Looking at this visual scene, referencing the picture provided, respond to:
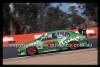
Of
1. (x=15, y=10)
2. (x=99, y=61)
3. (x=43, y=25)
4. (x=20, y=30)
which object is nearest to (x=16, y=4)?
(x=15, y=10)

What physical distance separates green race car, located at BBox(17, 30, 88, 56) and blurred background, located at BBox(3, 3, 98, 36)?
6093 mm

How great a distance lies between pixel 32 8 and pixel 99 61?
17.3 m

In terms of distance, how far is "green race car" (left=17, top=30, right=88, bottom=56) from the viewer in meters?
7.48

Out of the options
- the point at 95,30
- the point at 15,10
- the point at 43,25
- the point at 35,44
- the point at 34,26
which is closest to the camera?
the point at 35,44

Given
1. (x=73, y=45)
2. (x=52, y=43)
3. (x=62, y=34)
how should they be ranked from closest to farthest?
1. (x=52, y=43)
2. (x=62, y=34)
3. (x=73, y=45)

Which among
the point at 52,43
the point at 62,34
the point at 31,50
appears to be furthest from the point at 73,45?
the point at 31,50

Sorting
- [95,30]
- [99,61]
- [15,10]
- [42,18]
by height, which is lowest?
[99,61]

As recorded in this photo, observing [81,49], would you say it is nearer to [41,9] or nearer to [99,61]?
[99,61]

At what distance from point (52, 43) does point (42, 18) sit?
32.3ft

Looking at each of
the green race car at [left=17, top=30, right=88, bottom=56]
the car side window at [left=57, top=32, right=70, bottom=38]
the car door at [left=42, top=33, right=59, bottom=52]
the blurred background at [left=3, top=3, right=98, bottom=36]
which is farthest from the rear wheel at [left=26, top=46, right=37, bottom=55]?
the blurred background at [left=3, top=3, right=98, bottom=36]

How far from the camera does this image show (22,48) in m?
7.55

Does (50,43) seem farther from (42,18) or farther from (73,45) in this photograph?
(42,18)

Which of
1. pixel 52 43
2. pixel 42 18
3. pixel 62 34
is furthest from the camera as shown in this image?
pixel 42 18

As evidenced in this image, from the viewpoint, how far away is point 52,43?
7.48 meters
